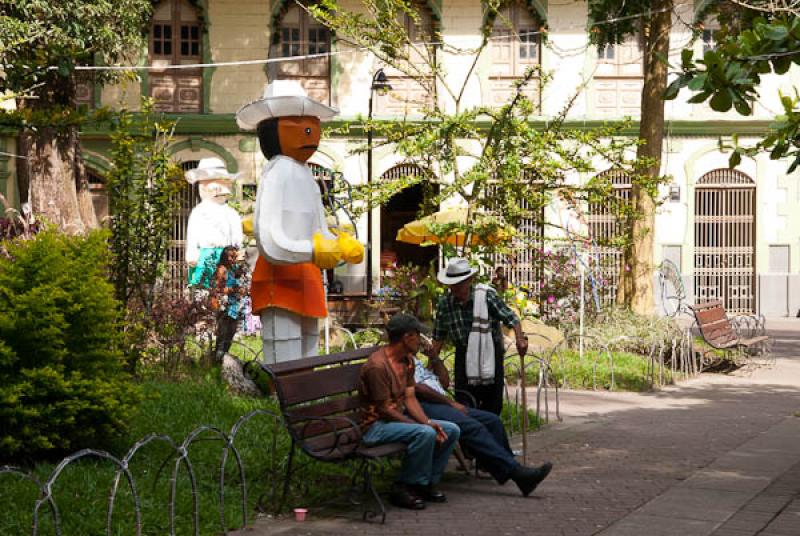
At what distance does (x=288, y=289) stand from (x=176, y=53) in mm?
18882

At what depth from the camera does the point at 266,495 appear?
777cm

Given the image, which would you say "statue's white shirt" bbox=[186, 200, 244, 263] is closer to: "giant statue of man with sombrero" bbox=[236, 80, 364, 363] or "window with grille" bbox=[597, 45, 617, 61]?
"giant statue of man with sombrero" bbox=[236, 80, 364, 363]

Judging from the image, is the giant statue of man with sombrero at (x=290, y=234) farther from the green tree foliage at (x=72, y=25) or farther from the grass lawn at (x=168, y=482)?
the green tree foliage at (x=72, y=25)

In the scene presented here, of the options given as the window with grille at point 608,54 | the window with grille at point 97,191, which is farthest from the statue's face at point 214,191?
the window with grille at point 608,54

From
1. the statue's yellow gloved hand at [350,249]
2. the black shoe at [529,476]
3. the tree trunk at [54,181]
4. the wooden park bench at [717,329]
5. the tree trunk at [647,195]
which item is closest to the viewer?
the black shoe at [529,476]

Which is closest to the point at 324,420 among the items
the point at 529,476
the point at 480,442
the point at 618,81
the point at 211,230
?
the point at 480,442

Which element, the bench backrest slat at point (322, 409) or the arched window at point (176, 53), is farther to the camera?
the arched window at point (176, 53)

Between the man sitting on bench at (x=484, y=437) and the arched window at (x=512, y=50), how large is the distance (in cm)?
1977

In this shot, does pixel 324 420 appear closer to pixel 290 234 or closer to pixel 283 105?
pixel 290 234

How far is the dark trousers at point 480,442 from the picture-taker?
8.10 metres

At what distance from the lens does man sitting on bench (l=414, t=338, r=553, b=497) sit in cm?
805

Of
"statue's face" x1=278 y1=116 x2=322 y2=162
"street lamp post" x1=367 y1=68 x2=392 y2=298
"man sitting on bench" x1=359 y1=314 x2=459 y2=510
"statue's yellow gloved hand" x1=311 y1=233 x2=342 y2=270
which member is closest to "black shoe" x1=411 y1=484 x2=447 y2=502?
"man sitting on bench" x1=359 y1=314 x2=459 y2=510

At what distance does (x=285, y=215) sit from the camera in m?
9.48

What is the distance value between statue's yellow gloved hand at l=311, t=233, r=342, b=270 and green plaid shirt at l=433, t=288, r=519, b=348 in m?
0.92
